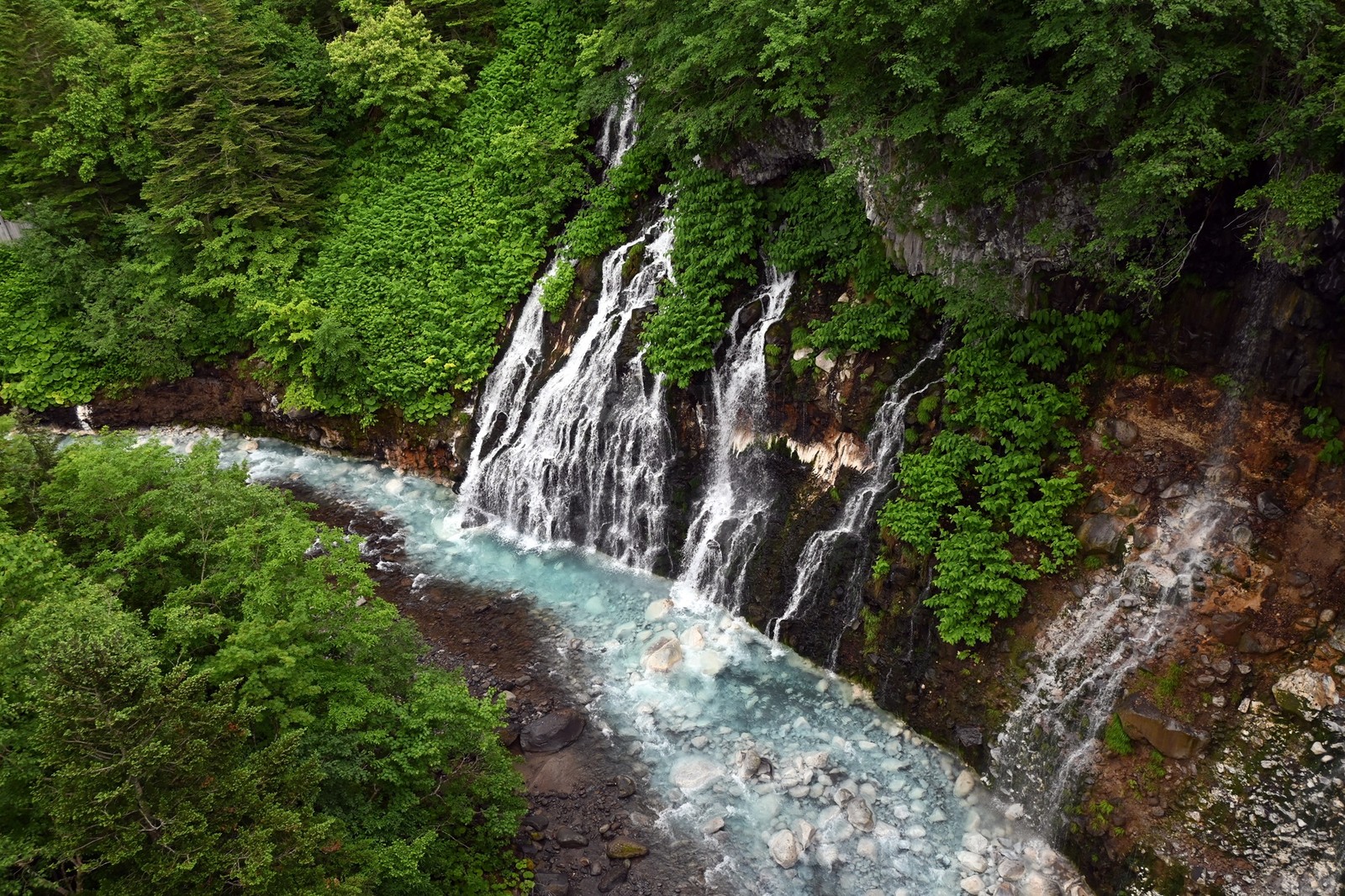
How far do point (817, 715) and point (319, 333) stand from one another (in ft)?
42.4

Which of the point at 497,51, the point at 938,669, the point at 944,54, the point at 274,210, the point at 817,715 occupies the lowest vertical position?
the point at 817,715

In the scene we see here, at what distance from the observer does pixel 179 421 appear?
19.6 m

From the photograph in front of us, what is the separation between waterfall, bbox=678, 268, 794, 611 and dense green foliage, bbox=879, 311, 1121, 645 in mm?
2986

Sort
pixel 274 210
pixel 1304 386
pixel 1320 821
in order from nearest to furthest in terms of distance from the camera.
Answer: pixel 1320 821, pixel 1304 386, pixel 274 210

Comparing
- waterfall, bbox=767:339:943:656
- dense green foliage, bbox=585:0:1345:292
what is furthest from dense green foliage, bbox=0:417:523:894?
dense green foliage, bbox=585:0:1345:292

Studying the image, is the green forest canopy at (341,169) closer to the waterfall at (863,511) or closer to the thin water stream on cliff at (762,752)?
the waterfall at (863,511)

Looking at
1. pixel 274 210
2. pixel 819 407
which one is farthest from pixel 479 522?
pixel 274 210

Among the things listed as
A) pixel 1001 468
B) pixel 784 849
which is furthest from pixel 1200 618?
pixel 784 849

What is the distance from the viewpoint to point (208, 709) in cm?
611

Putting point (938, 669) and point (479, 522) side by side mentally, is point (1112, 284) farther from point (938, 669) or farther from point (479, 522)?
point (479, 522)

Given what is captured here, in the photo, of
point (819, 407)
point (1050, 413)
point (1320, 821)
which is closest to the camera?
point (1320, 821)

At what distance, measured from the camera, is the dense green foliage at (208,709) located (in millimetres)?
5695

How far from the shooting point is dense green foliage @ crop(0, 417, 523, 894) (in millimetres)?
5695

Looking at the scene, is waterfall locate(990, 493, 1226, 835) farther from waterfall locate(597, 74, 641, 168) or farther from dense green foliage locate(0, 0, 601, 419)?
waterfall locate(597, 74, 641, 168)
